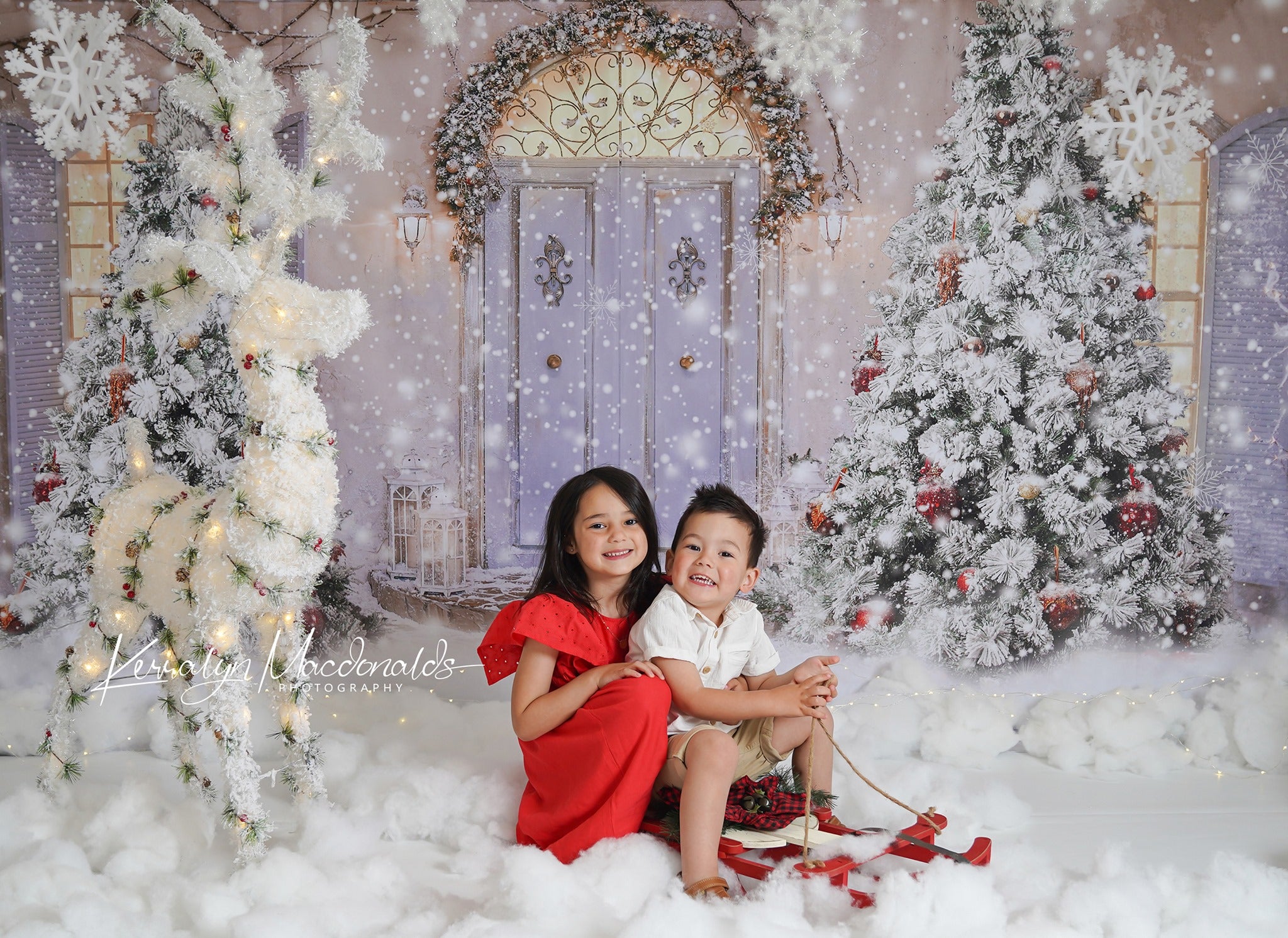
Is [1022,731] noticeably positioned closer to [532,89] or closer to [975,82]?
[975,82]

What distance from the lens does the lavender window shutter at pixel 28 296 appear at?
3994 mm

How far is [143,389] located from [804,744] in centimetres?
280

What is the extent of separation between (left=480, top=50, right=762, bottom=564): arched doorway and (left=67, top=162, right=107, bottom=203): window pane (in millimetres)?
1490

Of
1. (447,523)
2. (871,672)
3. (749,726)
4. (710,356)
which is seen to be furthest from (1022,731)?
(447,523)

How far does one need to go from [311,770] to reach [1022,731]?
2503mm

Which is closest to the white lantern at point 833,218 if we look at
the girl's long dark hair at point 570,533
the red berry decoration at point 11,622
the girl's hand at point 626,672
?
the girl's long dark hair at point 570,533

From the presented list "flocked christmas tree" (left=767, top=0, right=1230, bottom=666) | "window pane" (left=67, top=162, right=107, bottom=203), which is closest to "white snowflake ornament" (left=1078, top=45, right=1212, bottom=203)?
"flocked christmas tree" (left=767, top=0, right=1230, bottom=666)

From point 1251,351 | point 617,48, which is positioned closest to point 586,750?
point 617,48

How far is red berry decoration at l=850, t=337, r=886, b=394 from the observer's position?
414 cm

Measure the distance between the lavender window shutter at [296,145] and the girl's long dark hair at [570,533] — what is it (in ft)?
6.40

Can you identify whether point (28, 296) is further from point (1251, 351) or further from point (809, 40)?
point (1251, 351)

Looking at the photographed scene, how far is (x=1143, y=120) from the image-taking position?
4.01 meters

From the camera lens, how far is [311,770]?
111 inches

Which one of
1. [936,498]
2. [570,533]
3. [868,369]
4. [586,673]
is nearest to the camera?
[586,673]
